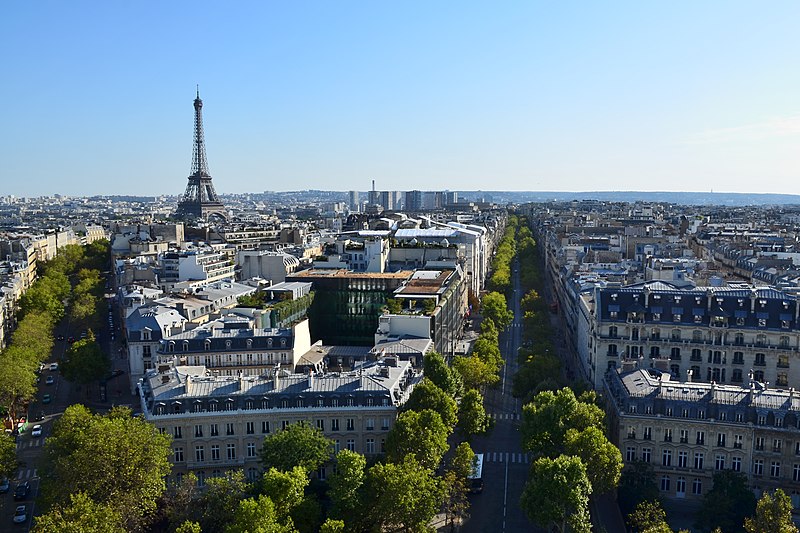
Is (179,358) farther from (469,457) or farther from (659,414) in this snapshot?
(659,414)

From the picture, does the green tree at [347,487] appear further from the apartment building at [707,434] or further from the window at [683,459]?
the window at [683,459]

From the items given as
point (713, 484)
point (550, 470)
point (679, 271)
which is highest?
point (679, 271)

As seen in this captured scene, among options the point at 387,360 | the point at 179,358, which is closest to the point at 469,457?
the point at 387,360

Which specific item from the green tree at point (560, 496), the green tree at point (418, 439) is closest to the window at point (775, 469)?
the green tree at point (560, 496)

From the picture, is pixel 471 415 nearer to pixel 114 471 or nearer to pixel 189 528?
pixel 189 528

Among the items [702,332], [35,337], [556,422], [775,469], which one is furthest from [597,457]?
[35,337]

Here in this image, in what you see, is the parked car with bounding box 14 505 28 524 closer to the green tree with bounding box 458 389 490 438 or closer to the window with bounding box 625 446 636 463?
the green tree with bounding box 458 389 490 438

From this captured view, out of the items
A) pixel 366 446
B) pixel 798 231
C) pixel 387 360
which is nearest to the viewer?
pixel 366 446
